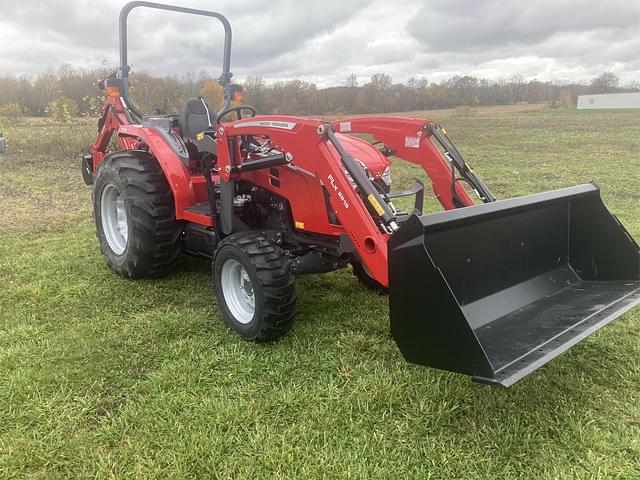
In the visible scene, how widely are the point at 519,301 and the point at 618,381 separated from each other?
0.70 meters

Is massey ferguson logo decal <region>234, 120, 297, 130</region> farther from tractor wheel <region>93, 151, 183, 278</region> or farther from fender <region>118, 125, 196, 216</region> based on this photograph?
tractor wheel <region>93, 151, 183, 278</region>

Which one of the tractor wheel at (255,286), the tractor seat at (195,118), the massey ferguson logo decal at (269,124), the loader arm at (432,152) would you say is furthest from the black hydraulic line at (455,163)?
the tractor seat at (195,118)

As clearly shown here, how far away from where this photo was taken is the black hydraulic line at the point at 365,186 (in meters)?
2.95

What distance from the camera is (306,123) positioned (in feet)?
10.6

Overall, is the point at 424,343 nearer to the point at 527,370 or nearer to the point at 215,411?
the point at 527,370

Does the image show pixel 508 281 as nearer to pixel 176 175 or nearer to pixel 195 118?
pixel 176 175

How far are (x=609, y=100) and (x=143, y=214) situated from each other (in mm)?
63277

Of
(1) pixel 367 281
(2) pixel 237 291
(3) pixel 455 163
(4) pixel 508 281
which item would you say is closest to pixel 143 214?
(2) pixel 237 291

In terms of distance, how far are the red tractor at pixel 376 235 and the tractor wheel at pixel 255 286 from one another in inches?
0.4

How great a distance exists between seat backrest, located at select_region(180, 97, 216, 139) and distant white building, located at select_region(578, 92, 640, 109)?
56852 mm

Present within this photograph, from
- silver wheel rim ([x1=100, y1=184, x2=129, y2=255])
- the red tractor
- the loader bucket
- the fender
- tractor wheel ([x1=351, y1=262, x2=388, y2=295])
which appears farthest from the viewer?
silver wheel rim ([x1=100, y1=184, x2=129, y2=255])

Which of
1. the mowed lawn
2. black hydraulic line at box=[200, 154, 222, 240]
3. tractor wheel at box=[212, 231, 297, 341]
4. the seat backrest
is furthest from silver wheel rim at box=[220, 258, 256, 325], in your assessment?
the seat backrest

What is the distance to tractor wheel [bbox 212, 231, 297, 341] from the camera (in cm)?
→ 338

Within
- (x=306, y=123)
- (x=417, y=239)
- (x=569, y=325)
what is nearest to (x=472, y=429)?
(x=569, y=325)
